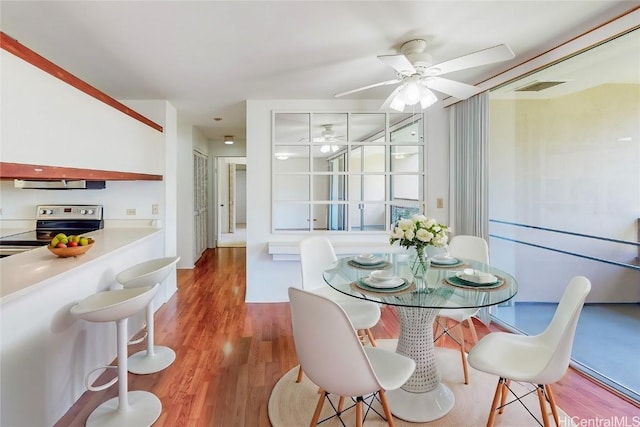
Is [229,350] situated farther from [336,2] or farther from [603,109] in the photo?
[603,109]

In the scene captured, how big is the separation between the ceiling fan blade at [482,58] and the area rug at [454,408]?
2091 millimetres

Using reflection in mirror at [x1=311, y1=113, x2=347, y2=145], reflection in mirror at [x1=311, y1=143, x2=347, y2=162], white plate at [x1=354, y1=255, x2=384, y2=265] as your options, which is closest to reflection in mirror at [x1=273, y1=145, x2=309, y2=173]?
reflection in mirror at [x1=311, y1=143, x2=347, y2=162]

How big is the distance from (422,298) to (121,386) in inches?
71.4

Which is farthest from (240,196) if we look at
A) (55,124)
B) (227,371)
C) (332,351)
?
(332,351)

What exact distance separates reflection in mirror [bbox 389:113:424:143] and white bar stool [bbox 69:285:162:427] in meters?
3.20

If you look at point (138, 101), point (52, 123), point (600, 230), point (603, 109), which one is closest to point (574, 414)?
point (600, 230)

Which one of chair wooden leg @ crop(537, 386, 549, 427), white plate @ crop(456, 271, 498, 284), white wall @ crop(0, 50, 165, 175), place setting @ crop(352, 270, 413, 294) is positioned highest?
white wall @ crop(0, 50, 165, 175)

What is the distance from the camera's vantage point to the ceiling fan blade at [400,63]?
1.96m

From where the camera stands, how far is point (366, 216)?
13.3 ft

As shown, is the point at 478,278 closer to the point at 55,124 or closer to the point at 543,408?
the point at 543,408

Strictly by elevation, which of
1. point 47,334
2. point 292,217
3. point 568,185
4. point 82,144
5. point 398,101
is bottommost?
point 47,334

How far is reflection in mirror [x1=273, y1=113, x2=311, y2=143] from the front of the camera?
3.93 m

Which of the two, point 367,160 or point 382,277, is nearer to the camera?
point 382,277

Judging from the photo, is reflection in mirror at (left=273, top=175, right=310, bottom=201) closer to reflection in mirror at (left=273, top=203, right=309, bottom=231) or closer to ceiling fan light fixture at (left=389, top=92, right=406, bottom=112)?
reflection in mirror at (left=273, top=203, right=309, bottom=231)
